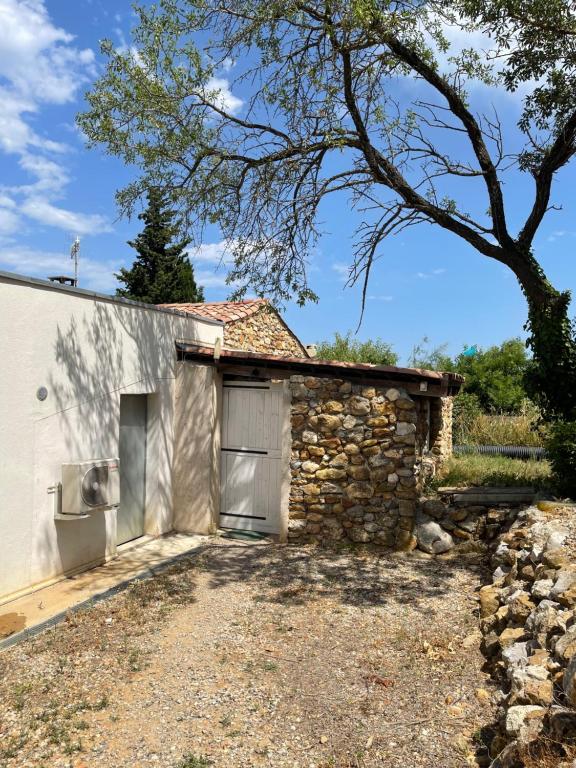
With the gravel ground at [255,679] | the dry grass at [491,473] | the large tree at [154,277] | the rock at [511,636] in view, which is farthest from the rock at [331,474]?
the large tree at [154,277]

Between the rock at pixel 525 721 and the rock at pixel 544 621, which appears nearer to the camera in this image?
the rock at pixel 525 721

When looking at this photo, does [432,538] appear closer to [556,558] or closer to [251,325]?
[556,558]

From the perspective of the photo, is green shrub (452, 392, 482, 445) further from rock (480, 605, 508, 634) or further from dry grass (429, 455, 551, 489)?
rock (480, 605, 508, 634)

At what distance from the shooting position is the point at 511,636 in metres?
4.70

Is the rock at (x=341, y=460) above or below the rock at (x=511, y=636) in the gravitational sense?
above

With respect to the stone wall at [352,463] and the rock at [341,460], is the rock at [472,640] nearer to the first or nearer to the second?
the stone wall at [352,463]

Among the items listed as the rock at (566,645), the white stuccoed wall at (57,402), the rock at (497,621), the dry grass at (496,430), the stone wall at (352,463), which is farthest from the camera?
the dry grass at (496,430)

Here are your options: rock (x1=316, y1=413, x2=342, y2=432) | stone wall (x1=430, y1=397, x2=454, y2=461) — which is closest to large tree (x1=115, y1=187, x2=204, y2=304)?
stone wall (x1=430, y1=397, x2=454, y2=461)

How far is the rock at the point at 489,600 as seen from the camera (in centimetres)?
575

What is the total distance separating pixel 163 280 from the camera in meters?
23.7

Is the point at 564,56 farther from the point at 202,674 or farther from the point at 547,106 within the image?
the point at 202,674

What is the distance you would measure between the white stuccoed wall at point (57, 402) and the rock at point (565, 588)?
539cm

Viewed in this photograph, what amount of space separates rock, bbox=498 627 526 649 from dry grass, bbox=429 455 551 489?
506 centimetres

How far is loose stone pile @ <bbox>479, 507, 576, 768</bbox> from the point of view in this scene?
3107mm
